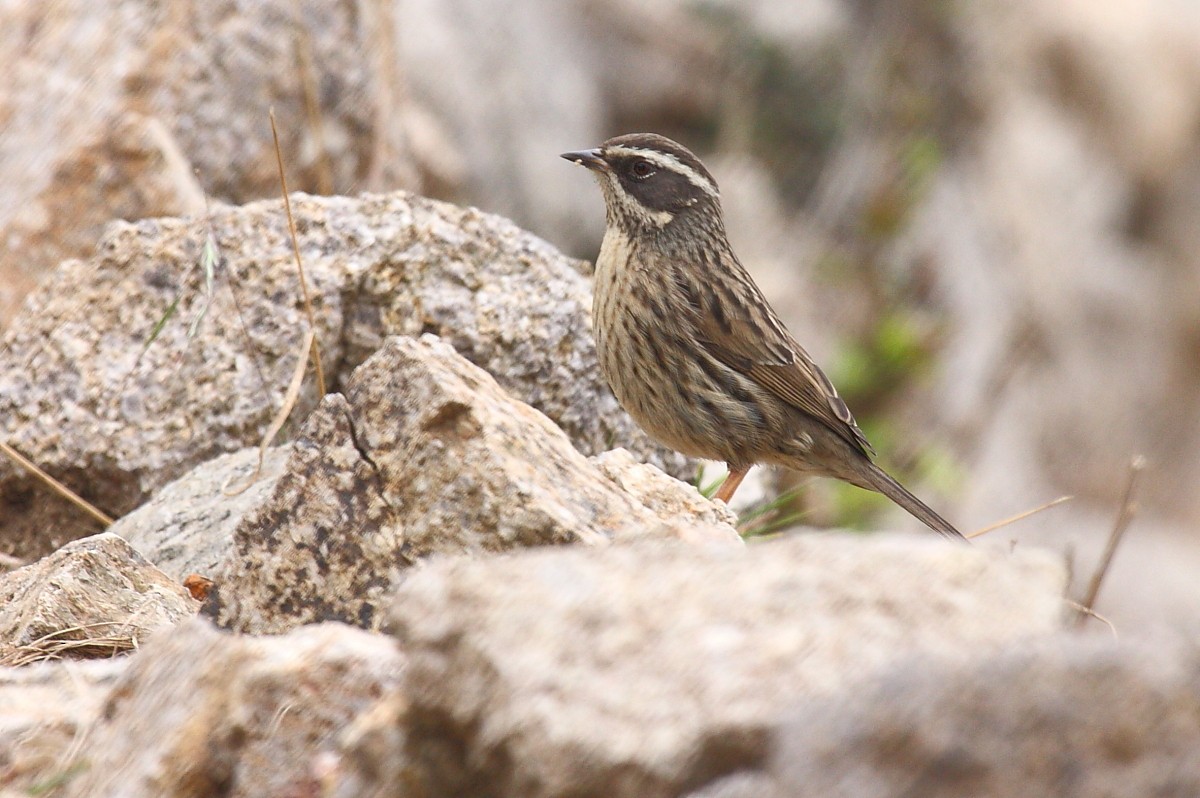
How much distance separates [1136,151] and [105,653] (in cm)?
1528

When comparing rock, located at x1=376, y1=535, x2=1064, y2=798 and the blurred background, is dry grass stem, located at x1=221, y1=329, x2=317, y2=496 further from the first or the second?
the blurred background

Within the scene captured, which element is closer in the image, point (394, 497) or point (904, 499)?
point (394, 497)

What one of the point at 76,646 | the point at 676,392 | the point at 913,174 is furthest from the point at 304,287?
the point at 913,174

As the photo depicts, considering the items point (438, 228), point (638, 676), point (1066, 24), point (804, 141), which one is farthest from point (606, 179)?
point (1066, 24)

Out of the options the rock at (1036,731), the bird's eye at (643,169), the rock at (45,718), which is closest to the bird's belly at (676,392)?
the bird's eye at (643,169)

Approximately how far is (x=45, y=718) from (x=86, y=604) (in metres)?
0.78

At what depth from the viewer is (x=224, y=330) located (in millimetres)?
5555

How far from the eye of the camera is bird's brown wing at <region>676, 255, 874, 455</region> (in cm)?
672

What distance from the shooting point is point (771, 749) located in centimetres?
236

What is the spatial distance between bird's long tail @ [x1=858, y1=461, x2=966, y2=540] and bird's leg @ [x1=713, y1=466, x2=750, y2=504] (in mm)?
595

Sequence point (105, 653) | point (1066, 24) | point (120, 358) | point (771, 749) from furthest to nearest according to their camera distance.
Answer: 1. point (1066, 24)
2. point (120, 358)
3. point (105, 653)
4. point (771, 749)

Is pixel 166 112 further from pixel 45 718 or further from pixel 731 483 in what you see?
pixel 45 718

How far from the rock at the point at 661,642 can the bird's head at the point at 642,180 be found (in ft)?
13.5

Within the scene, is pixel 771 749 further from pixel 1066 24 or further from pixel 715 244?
pixel 1066 24
